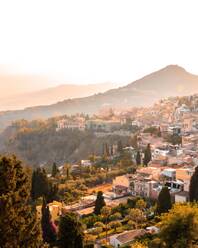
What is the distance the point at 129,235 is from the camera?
54.0 ft

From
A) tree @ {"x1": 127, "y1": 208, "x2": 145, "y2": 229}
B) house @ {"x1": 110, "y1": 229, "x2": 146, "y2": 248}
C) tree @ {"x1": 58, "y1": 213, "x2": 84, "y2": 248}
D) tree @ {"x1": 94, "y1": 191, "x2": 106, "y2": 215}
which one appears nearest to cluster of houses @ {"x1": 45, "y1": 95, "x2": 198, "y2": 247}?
house @ {"x1": 110, "y1": 229, "x2": 146, "y2": 248}

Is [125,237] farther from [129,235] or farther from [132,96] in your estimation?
[132,96]

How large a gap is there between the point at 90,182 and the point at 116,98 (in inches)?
4146

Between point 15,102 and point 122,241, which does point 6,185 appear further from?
point 15,102

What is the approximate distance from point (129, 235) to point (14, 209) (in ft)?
26.2

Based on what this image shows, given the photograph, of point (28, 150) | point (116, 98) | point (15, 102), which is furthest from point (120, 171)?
point (15, 102)

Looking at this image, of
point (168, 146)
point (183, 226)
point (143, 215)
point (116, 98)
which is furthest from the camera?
point (116, 98)

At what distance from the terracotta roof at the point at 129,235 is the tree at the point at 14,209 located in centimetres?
702

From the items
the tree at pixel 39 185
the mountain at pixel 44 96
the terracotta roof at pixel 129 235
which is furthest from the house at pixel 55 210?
the mountain at pixel 44 96

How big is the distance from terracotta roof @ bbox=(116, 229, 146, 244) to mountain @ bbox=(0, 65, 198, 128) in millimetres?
93373

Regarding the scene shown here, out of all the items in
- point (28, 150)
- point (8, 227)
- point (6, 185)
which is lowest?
point (28, 150)

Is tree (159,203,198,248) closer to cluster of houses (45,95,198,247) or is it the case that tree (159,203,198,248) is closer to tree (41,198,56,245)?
cluster of houses (45,95,198,247)

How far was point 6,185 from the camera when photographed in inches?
366

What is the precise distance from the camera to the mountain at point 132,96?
4633 inches
